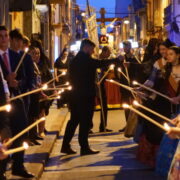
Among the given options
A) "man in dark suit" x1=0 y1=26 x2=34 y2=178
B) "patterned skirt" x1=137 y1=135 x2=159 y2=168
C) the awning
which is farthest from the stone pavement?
the awning

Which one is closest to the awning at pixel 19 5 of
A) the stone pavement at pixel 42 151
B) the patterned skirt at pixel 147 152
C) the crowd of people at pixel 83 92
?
the stone pavement at pixel 42 151

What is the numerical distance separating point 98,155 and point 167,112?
1.90 meters

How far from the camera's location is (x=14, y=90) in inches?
303

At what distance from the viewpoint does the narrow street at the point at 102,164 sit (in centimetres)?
881

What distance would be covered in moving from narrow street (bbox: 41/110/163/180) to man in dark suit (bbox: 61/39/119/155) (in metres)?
0.38

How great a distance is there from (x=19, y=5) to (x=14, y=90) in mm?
10059

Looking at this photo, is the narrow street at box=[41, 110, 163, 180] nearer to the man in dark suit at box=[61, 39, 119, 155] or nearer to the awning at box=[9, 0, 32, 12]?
the man in dark suit at box=[61, 39, 119, 155]

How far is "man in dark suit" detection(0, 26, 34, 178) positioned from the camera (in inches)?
289

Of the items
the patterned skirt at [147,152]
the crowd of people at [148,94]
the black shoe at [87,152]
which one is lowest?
the black shoe at [87,152]

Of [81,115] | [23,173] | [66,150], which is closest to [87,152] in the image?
[66,150]

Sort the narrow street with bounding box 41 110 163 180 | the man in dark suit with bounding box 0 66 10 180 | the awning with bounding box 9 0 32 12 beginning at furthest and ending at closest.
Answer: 1. the awning with bounding box 9 0 32 12
2. the narrow street with bounding box 41 110 163 180
3. the man in dark suit with bounding box 0 66 10 180

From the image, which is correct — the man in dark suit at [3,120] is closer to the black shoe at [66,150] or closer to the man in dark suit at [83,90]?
the man in dark suit at [83,90]

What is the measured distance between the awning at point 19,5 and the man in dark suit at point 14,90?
9.41 metres

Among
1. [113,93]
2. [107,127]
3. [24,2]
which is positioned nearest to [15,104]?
[107,127]
